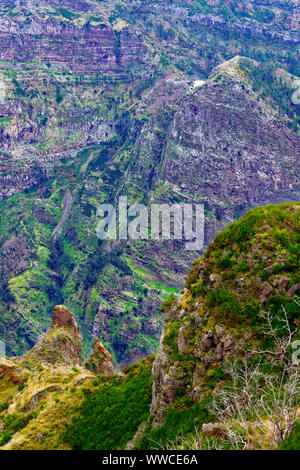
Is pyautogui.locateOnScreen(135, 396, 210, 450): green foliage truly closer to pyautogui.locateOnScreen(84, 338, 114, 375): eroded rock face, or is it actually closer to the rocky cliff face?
the rocky cliff face

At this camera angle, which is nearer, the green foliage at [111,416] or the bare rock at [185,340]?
the bare rock at [185,340]

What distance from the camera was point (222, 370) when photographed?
136ft

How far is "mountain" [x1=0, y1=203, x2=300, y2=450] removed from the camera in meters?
35.3

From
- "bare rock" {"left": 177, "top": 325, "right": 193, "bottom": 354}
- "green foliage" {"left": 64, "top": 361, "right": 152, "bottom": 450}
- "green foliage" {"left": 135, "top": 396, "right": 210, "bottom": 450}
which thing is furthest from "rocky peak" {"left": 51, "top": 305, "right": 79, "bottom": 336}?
"bare rock" {"left": 177, "top": 325, "right": 193, "bottom": 354}

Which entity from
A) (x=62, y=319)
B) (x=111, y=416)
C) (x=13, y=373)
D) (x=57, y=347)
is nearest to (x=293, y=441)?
(x=111, y=416)

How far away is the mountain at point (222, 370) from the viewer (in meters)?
35.3

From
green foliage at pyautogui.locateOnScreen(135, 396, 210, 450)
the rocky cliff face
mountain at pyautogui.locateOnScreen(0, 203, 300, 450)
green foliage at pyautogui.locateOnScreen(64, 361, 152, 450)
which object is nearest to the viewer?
mountain at pyautogui.locateOnScreen(0, 203, 300, 450)

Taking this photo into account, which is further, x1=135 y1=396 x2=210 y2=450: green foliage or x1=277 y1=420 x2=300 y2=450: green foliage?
x1=135 y1=396 x2=210 y2=450: green foliage

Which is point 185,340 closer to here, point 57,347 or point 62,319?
point 57,347

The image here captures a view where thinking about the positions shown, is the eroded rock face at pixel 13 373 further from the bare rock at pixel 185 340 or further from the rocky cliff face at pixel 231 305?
the bare rock at pixel 185 340

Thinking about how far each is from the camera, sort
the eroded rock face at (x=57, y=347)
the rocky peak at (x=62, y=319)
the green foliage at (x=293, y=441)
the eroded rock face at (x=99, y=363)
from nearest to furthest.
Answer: the green foliage at (x=293, y=441) → the eroded rock face at (x=57, y=347) → the eroded rock face at (x=99, y=363) → the rocky peak at (x=62, y=319)

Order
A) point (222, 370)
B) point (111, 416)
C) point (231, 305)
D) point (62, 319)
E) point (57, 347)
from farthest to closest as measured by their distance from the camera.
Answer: point (62, 319), point (57, 347), point (111, 416), point (231, 305), point (222, 370)

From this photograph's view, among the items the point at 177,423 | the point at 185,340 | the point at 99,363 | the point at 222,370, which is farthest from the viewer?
the point at 99,363

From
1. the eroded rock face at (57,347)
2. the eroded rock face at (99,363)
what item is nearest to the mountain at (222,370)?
the eroded rock face at (57,347)
